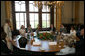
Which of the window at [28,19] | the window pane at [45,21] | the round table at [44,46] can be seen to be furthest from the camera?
the round table at [44,46]

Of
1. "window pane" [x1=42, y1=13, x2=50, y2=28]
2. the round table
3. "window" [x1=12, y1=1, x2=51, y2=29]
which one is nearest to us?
"window" [x1=12, y1=1, x2=51, y2=29]

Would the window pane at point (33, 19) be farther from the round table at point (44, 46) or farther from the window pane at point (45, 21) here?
the round table at point (44, 46)

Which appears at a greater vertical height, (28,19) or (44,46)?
(28,19)

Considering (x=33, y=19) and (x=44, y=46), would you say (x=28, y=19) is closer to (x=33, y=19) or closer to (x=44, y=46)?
(x=33, y=19)

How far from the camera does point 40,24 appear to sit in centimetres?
154

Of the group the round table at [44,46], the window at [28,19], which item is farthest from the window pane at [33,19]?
the round table at [44,46]

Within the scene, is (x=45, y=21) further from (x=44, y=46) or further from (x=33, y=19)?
(x=44, y=46)

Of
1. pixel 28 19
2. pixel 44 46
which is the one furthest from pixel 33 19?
pixel 44 46

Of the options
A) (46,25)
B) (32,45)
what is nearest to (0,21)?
(46,25)

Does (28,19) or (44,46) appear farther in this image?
(44,46)

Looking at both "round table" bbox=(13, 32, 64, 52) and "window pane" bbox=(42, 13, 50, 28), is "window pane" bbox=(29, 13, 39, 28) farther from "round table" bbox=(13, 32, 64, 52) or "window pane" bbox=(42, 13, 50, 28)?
"round table" bbox=(13, 32, 64, 52)

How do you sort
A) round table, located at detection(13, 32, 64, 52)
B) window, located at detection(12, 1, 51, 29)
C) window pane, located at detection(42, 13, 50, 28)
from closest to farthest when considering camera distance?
window, located at detection(12, 1, 51, 29) < window pane, located at detection(42, 13, 50, 28) < round table, located at detection(13, 32, 64, 52)

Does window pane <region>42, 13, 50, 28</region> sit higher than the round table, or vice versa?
window pane <region>42, 13, 50, 28</region>

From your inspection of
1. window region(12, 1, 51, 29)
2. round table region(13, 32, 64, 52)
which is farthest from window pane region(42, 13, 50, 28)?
round table region(13, 32, 64, 52)
